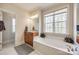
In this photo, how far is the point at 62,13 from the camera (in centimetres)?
123

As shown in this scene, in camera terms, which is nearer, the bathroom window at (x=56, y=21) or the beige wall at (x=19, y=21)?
the bathroom window at (x=56, y=21)

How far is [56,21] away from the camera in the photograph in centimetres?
132

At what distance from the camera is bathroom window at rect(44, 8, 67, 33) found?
1.19 meters

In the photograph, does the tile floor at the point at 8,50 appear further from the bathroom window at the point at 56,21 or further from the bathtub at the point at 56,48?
the bathroom window at the point at 56,21

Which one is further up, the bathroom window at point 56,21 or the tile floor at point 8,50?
the bathroom window at point 56,21

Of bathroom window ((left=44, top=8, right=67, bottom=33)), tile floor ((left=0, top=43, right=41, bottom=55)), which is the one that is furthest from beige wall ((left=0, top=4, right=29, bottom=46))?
bathroom window ((left=44, top=8, right=67, bottom=33))

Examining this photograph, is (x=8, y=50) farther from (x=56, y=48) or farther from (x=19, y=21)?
(x=56, y=48)

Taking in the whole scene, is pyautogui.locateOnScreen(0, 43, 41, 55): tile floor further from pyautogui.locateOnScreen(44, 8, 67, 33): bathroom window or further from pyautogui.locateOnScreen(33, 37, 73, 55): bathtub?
pyautogui.locateOnScreen(44, 8, 67, 33): bathroom window

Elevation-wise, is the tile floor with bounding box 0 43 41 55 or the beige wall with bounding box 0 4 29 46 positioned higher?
the beige wall with bounding box 0 4 29 46

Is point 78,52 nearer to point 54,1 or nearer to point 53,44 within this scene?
Result: point 53,44

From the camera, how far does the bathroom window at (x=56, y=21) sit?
1.19 m

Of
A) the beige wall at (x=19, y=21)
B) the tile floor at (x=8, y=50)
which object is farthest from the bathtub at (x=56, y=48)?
the beige wall at (x=19, y=21)

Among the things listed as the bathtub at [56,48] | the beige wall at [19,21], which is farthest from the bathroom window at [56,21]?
the beige wall at [19,21]
